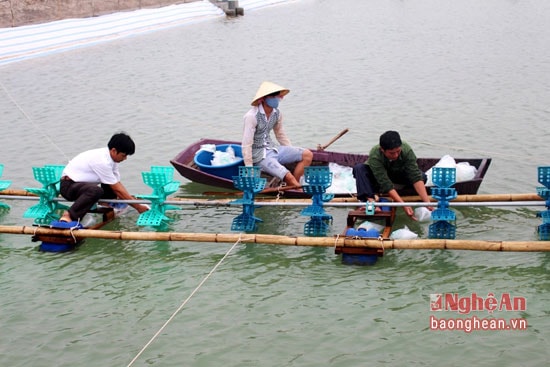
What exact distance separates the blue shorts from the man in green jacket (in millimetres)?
1091

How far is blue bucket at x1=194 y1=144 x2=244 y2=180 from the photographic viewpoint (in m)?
9.27

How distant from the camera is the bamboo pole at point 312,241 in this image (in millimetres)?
6832

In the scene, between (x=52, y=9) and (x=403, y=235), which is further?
(x=52, y=9)

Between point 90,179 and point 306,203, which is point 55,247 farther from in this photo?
point 306,203

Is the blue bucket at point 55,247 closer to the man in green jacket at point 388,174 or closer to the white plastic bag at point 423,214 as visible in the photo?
the man in green jacket at point 388,174

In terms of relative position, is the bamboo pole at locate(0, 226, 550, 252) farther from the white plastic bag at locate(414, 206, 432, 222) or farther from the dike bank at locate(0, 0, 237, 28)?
the dike bank at locate(0, 0, 237, 28)

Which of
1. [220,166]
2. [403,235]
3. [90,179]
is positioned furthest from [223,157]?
[403,235]

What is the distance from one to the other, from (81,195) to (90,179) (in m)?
0.23

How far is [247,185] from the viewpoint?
7.89 meters

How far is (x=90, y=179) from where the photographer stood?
27.0ft

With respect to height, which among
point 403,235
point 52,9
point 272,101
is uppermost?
point 52,9

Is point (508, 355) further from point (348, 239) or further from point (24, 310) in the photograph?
point (24, 310)

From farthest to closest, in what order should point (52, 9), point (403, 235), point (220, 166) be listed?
point (52, 9), point (220, 166), point (403, 235)

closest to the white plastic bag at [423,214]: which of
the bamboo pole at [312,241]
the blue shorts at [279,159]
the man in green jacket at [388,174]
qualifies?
the man in green jacket at [388,174]
